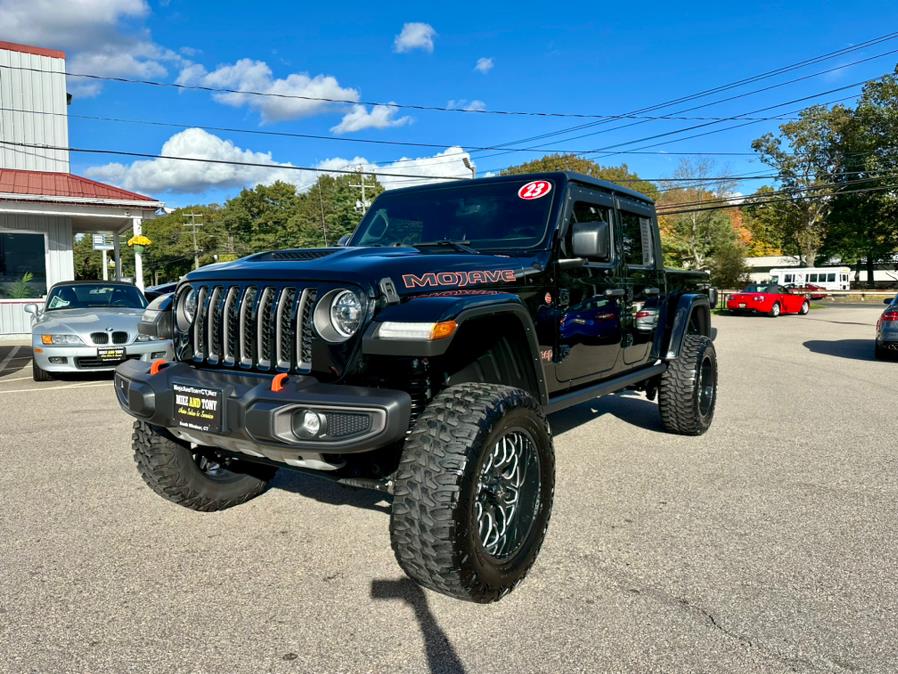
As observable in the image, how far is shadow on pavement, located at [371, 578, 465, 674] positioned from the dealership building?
15576 mm

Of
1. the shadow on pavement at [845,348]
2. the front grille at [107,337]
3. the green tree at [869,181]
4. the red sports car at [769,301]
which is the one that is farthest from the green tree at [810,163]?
the front grille at [107,337]

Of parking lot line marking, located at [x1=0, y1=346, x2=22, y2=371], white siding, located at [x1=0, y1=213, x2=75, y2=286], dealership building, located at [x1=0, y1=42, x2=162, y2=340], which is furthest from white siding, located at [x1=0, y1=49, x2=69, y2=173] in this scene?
parking lot line marking, located at [x1=0, y1=346, x2=22, y2=371]

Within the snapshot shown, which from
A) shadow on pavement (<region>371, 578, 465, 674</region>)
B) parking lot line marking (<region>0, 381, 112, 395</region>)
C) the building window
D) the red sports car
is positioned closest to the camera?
shadow on pavement (<region>371, 578, 465, 674</region>)

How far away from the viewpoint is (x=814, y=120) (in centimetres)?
5338

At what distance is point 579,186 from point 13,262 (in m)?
16.7

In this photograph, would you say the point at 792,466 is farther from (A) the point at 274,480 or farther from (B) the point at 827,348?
(B) the point at 827,348

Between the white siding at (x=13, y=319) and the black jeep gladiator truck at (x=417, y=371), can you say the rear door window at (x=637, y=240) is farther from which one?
the white siding at (x=13, y=319)

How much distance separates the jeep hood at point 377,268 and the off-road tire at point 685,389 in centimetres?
253

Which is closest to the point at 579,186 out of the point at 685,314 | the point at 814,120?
the point at 685,314

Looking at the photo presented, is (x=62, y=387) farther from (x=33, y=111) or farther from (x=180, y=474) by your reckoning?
(x=33, y=111)

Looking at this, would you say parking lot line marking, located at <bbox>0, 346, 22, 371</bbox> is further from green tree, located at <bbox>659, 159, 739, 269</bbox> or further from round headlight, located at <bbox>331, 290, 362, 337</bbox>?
green tree, located at <bbox>659, 159, 739, 269</bbox>

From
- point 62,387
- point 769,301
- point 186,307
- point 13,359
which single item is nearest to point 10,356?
point 13,359

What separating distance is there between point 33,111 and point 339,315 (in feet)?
64.0

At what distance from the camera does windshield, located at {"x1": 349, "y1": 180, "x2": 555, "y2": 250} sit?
3.93 m
